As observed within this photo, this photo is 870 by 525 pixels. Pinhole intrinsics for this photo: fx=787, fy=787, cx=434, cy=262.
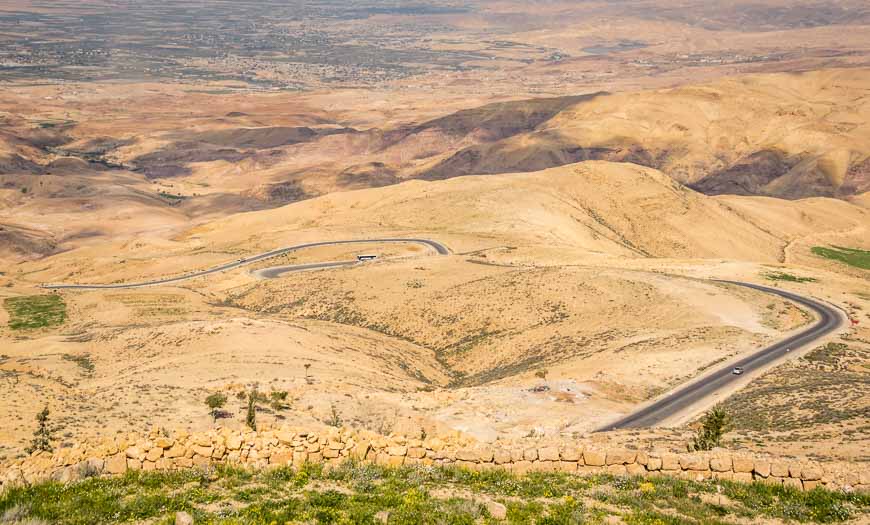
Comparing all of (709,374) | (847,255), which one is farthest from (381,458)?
(847,255)

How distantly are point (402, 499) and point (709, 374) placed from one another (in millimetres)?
27715

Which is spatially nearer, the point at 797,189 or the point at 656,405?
the point at 656,405

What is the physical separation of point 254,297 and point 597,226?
4804 centimetres

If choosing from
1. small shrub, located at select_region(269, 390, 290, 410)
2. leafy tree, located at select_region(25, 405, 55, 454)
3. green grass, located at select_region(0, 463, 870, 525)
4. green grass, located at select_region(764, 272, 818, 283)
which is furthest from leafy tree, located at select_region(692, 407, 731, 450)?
green grass, located at select_region(764, 272, 818, 283)

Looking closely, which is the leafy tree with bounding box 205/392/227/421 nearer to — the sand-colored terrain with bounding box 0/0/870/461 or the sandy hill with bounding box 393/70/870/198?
the sand-colored terrain with bounding box 0/0/870/461

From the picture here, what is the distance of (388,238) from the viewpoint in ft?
274

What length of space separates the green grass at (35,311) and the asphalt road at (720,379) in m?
41.4

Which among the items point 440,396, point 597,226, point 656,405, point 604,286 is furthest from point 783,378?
point 597,226

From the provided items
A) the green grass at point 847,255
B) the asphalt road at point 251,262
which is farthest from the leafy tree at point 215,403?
the green grass at point 847,255

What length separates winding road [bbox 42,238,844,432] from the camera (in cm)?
3319

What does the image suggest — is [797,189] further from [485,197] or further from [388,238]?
[388,238]

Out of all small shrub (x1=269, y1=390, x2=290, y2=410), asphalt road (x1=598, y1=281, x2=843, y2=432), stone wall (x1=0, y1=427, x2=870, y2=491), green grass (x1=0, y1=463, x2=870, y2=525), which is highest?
green grass (x1=0, y1=463, x2=870, y2=525)

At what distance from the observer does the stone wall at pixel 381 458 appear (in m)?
16.9

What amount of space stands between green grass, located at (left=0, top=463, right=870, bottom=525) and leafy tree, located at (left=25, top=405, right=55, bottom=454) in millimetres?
6229
